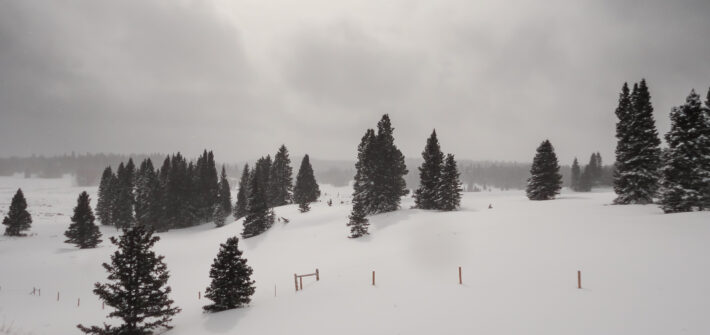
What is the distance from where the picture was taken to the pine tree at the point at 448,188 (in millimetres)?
43375

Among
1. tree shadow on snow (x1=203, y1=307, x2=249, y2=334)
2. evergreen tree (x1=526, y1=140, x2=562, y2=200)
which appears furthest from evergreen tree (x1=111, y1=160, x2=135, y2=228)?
evergreen tree (x1=526, y1=140, x2=562, y2=200)

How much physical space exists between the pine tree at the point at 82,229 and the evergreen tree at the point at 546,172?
7488 cm

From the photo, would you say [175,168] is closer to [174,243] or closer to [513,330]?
[174,243]


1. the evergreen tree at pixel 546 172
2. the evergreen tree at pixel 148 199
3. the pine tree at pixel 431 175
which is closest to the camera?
the pine tree at pixel 431 175

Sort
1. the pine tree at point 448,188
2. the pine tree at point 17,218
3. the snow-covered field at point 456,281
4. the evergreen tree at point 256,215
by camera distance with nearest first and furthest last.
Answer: the snow-covered field at point 456,281 → the pine tree at point 448,188 → the evergreen tree at point 256,215 → the pine tree at point 17,218

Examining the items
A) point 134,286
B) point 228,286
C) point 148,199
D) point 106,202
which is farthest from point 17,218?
point 228,286

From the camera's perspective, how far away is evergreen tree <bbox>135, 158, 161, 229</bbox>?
63875 millimetres

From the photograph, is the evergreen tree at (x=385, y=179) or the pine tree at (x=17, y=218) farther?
the pine tree at (x=17, y=218)

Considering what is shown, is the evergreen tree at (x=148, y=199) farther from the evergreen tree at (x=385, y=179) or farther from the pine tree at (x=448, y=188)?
the pine tree at (x=448, y=188)

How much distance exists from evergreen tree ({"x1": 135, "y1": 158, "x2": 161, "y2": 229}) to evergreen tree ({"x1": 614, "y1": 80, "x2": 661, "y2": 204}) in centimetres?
8164

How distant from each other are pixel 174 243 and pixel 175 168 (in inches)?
1033

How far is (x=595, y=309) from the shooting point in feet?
37.2

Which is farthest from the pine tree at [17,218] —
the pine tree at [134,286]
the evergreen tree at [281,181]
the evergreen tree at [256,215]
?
the pine tree at [134,286]

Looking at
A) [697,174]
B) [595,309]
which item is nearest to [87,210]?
[595,309]
